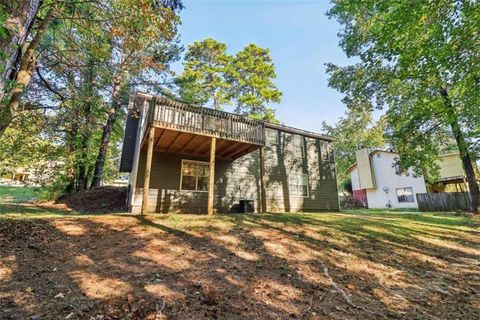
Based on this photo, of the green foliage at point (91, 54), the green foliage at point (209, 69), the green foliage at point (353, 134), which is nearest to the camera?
the green foliage at point (91, 54)

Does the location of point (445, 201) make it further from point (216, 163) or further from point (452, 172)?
point (216, 163)

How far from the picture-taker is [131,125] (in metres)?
13.5

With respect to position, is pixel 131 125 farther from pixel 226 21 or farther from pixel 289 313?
pixel 289 313

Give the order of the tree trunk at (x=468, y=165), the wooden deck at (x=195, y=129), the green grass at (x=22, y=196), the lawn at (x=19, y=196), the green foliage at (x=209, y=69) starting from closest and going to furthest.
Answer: the wooden deck at (x=195, y=129) < the tree trunk at (x=468, y=165) < the green grass at (x=22, y=196) < the lawn at (x=19, y=196) < the green foliage at (x=209, y=69)

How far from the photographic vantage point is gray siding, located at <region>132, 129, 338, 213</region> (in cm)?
1105

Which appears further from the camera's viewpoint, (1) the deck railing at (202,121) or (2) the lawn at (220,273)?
(1) the deck railing at (202,121)

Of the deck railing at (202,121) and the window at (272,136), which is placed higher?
the window at (272,136)

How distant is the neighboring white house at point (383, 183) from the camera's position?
24281mm

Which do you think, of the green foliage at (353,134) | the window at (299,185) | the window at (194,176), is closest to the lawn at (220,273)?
the window at (194,176)

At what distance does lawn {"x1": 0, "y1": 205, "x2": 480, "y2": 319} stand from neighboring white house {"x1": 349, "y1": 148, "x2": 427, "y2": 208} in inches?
776

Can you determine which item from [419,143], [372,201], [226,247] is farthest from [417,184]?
[226,247]

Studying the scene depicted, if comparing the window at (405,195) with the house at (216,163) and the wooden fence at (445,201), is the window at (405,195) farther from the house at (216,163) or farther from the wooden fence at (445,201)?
the house at (216,163)

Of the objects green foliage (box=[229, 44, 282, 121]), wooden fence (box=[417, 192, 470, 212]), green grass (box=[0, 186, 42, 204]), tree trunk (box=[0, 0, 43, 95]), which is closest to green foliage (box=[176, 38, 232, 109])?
green foliage (box=[229, 44, 282, 121])

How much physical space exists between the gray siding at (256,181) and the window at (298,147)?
0.25 m
